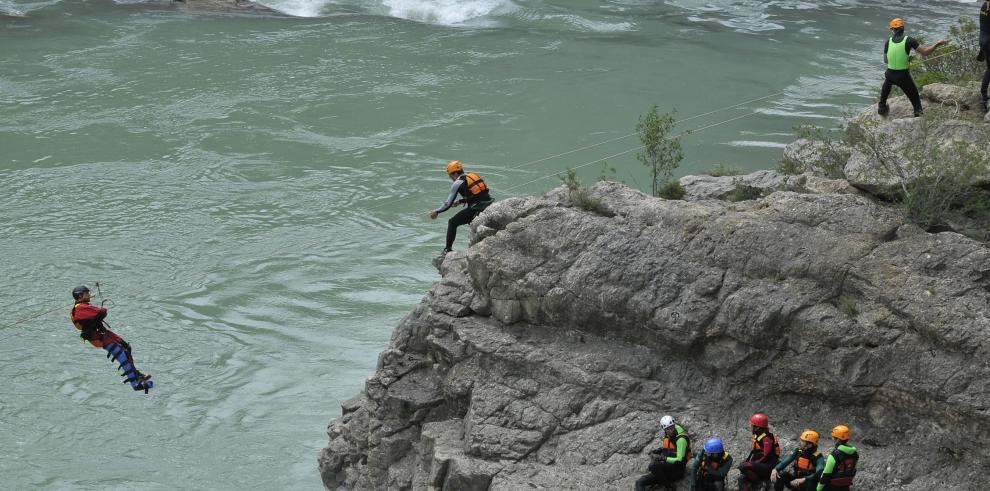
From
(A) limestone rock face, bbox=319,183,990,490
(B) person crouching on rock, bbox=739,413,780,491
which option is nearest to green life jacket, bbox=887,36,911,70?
(A) limestone rock face, bbox=319,183,990,490

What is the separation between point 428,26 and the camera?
5047 centimetres

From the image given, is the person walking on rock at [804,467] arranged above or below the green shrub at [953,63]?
below

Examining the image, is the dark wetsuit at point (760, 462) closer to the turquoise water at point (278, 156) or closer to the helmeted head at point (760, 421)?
the helmeted head at point (760, 421)

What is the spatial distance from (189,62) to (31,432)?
22.3 m

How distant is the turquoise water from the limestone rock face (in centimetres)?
825

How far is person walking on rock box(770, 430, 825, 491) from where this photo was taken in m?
12.7

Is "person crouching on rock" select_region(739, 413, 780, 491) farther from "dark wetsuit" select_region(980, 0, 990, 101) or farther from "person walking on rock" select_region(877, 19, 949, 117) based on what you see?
"dark wetsuit" select_region(980, 0, 990, 101)

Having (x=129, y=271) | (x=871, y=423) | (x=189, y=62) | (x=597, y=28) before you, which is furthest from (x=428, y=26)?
(x=871, y=423)

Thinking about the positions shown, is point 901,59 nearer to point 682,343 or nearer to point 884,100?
point 884,100

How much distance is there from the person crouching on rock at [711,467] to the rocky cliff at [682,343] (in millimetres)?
531

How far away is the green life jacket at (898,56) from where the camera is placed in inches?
686

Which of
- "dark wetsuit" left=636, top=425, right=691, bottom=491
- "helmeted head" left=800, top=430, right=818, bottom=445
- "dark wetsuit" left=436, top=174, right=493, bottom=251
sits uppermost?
"dark wetsuit" left=436, top=174, right=493, bottom=251

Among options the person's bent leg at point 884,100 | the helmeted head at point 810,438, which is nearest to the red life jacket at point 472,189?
the person's bent leg at point 884,100

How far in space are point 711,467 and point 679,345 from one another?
2288 mm
